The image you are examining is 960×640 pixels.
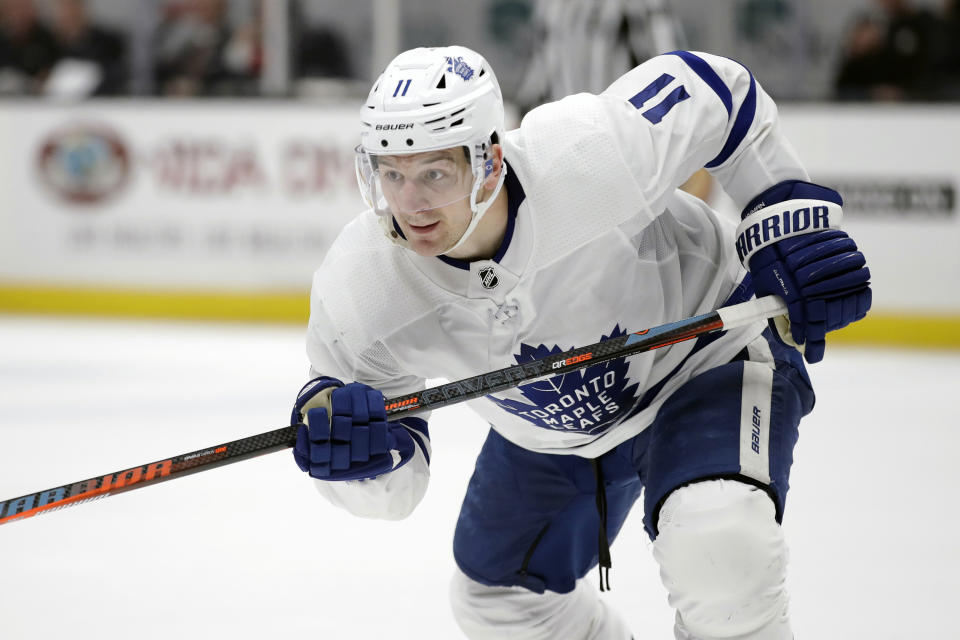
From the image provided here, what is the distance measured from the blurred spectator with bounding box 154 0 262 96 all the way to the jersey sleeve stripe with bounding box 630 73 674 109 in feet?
17.5

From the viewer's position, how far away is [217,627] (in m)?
2.53

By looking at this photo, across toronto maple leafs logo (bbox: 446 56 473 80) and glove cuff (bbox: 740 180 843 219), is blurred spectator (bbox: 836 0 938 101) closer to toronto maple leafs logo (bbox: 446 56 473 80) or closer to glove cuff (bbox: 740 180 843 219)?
glove cuff (bbox: 740 180 843 219)

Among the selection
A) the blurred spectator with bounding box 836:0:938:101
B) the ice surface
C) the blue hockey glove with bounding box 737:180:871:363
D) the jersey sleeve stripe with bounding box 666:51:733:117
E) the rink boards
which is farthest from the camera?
the rink boards

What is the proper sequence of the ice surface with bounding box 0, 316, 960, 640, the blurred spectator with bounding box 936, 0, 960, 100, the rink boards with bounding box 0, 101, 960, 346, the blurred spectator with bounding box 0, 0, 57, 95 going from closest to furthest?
1. the ice surface with bounding box 0, 316, 960, 640
2. the blurred spectator with bounding box 936, 0, 960, 100
3. the rink boards with bounding box 0, 101, 960, 346
4. the blurred spectator with bounding box 0, 0, 57, 95

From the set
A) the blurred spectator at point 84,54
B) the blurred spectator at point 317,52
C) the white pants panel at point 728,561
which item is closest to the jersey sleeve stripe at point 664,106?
the white pants panel at point 728,561

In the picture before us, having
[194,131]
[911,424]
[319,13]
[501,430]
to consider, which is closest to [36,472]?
[501,430]

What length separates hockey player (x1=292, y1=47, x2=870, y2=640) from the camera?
1744mm

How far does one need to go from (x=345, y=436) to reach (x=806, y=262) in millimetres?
761

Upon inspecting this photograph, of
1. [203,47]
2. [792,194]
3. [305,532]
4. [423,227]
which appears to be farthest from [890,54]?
[423,227]

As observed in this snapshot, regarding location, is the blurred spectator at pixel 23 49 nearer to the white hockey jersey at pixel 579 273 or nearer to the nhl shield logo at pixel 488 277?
the white hockey jersey at pixel 579 273

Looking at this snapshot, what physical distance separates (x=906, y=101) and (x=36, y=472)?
4356 millimetres

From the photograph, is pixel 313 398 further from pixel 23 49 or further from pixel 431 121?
pixel 23 49

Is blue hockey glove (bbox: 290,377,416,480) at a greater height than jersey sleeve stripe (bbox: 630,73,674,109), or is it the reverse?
jersey sleeve stripe (bbox: 630,73,674,109)

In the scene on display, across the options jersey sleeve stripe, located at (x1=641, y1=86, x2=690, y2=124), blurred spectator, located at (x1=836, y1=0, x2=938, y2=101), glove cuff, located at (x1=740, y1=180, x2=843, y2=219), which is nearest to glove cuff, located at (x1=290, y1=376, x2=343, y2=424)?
jersey sleeve stripe, located at (x1=641, y1=86, x2=690, y2=124)
